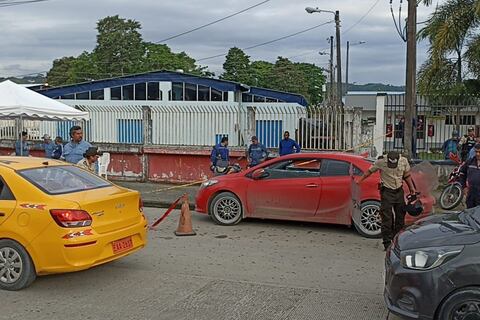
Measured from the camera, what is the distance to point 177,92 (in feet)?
105

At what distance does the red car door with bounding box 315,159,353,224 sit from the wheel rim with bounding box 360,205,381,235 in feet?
0.86

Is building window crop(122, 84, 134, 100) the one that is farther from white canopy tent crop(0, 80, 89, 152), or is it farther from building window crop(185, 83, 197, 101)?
white canopy tent crop(0, 80, 89, 152)

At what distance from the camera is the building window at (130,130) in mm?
17141

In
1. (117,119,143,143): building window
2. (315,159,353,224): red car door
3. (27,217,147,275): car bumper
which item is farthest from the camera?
(117,119,143,143): building window

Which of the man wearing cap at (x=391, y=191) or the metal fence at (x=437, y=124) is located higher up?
the metal fence at (x=437, y=124)

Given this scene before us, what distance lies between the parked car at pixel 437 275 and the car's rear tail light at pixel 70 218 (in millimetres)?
3100

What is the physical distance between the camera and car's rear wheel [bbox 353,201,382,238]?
9445 mm

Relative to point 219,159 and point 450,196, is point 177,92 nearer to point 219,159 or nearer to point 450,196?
point 219,159

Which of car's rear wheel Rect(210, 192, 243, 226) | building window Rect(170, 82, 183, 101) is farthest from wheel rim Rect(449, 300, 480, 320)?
building window Rect(170, 82, 183, 101)

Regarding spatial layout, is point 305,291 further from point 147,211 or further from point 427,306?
point 147,211

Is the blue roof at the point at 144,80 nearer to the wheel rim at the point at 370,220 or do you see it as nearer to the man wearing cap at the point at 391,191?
the wheel rim at the point at 370,220

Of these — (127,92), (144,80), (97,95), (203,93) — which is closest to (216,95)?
(203,93)

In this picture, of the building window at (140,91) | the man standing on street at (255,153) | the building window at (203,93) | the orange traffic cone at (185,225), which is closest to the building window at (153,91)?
the building window at (140,91)

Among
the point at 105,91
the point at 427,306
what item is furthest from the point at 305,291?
the point at 105,91
